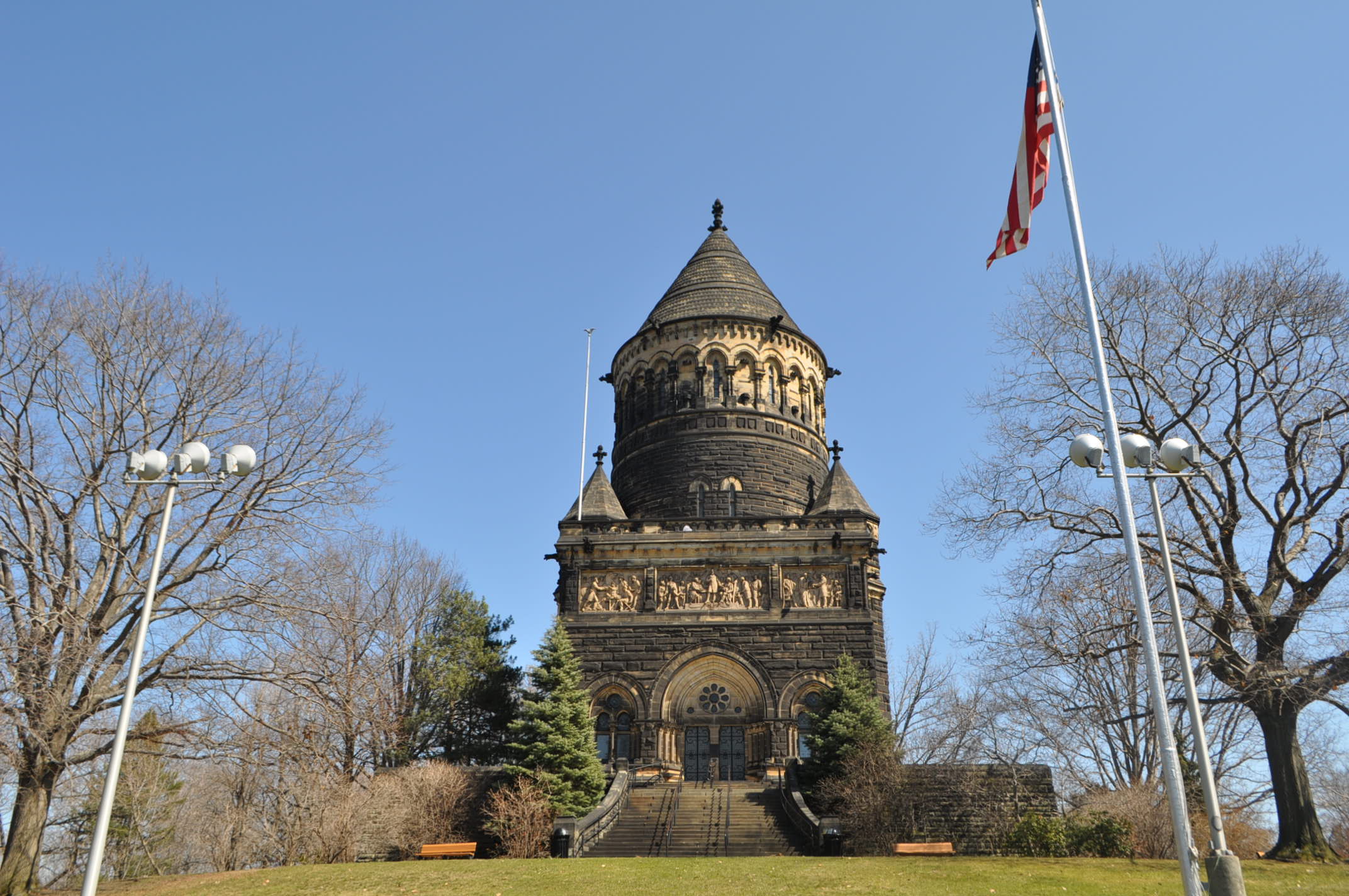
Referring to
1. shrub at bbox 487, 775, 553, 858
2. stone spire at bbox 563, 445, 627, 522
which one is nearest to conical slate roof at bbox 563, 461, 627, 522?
stone spire at bbox 563, 445, 627, 522

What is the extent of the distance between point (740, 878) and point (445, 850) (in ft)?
26.4

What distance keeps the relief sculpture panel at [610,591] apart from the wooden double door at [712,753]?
12.6 feet

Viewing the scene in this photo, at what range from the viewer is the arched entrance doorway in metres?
27.3

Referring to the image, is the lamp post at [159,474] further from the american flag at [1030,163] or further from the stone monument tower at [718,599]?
the stone monument tower at [718,599]

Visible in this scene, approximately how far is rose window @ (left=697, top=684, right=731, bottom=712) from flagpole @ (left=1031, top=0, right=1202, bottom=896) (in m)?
17.1

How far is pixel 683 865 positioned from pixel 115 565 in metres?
10.2

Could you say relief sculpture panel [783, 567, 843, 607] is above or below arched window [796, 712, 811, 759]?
above

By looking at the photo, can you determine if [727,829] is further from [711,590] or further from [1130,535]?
[1130,535]

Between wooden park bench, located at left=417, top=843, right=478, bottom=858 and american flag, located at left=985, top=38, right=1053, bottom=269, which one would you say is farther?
wooden park bench, located at left=417, top=843, right=478, bottom=858

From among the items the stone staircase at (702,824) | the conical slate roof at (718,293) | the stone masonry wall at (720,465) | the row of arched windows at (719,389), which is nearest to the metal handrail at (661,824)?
the stone staircase at (702,824)

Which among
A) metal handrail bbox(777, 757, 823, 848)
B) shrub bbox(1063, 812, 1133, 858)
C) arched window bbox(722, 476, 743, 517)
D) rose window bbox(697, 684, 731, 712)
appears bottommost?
shrub bbox(1063, 812, 1133, 858)

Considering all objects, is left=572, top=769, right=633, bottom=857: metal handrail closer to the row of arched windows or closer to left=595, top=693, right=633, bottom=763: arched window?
left=595, top=693, right=633, bottom=763: arched window

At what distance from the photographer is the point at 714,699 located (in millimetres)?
28125

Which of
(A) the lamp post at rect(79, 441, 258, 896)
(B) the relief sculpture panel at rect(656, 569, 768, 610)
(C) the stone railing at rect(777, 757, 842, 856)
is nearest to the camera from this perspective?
(A) the lamp post at rect(79, 441, 258, 896)
